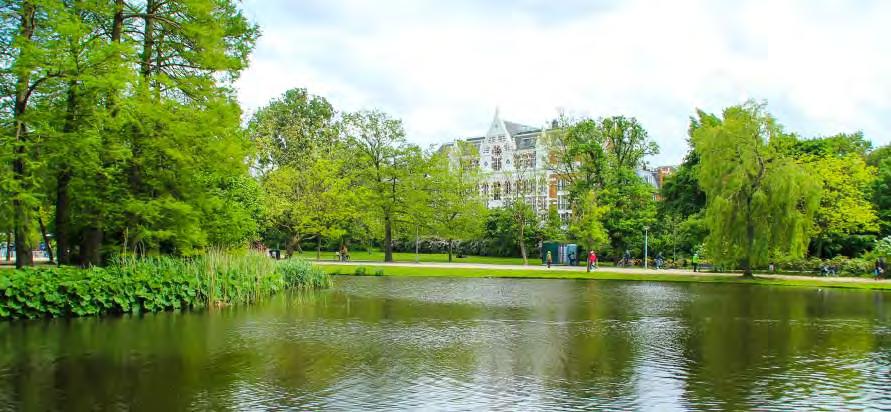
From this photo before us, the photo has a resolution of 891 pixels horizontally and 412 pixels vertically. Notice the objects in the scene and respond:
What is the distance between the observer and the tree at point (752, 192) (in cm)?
3894

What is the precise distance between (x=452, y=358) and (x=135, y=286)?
11748mm

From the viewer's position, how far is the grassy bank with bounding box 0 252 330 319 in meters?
18.6

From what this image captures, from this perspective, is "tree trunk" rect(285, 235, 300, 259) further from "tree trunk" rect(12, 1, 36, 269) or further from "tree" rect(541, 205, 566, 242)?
"tree trunk" rect(12, 1, 36, 269)

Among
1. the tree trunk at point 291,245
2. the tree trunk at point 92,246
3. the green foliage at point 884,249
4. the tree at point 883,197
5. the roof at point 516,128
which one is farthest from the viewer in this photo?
the roof at point 516,128

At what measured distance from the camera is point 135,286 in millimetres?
20688

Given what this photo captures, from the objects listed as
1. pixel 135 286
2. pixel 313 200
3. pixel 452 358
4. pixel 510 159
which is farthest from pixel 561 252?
pixel 452 358

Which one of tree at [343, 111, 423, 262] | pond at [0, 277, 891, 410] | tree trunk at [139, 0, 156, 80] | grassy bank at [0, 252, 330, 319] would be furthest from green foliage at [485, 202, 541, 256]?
tree trunk at [139, 0, 156, 80]

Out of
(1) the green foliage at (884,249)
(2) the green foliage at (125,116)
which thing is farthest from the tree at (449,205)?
(2) the green foliage at (125,116)

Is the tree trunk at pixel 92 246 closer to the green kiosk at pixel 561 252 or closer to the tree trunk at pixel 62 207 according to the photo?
the tree trunk at pixel 62 207

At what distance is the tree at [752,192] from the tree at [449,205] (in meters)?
23.4

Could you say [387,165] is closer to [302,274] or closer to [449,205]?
[449,205]

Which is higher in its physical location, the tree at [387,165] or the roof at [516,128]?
the roof at [516,128]

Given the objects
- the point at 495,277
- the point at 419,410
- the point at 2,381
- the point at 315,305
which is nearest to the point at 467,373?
the point at 419,410

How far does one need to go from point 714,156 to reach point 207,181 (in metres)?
28.8
